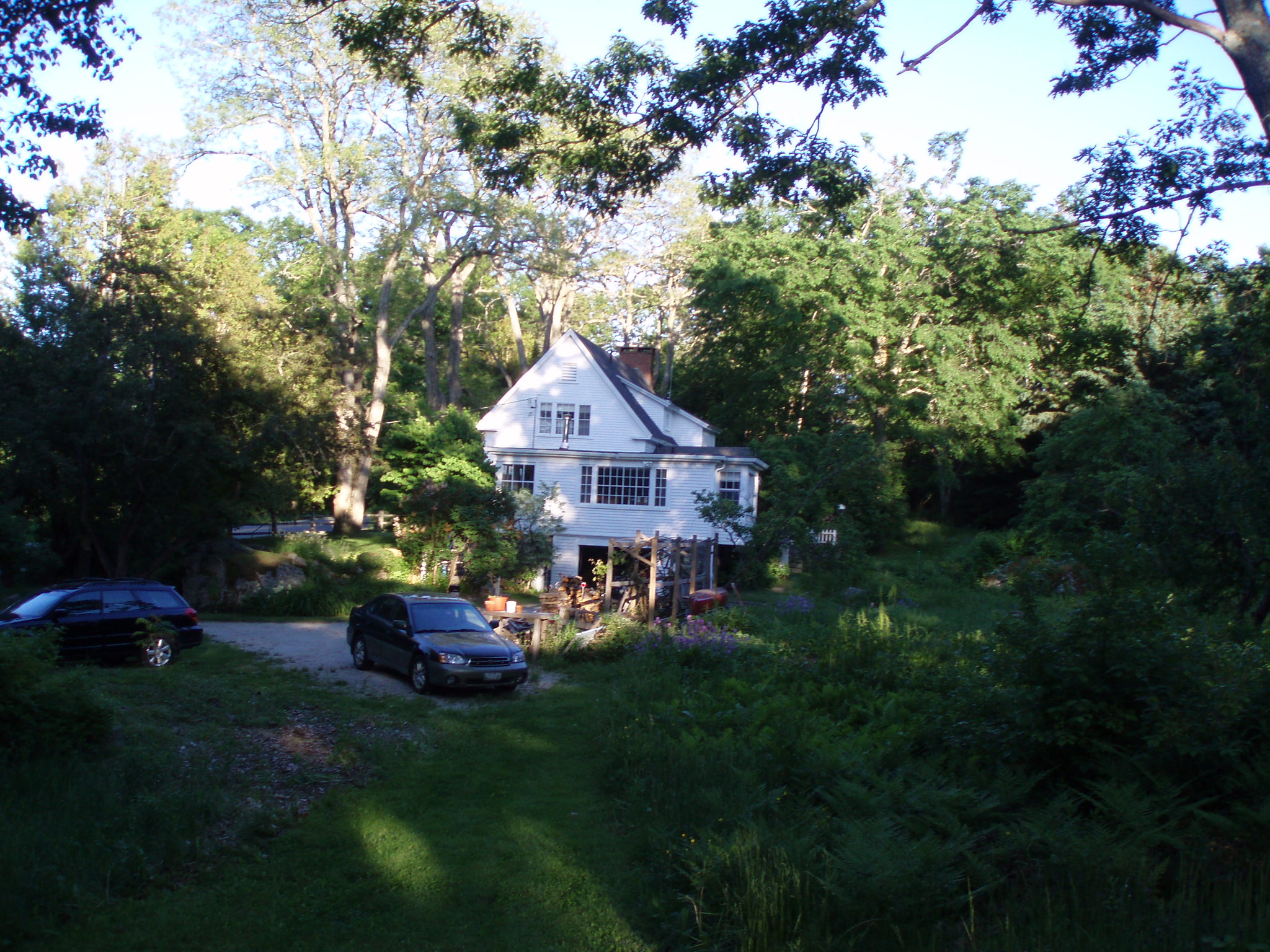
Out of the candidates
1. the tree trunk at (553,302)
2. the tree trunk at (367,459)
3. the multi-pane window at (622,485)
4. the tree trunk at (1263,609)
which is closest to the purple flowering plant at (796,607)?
the tree trunk at (1263,609)

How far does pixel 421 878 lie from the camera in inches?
282

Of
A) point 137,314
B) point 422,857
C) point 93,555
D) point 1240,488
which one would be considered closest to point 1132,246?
point 1240,488

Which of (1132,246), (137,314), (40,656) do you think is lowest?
(40,656)

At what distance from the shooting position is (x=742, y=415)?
4316cm

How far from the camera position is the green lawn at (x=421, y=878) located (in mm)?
6113

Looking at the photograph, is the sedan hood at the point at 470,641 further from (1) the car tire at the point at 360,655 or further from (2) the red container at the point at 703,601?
(2) the red container at the point at 703,601

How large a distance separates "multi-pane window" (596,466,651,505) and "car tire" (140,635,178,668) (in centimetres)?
1834

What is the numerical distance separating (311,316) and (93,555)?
917 centimetres

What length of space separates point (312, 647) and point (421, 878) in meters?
13.2

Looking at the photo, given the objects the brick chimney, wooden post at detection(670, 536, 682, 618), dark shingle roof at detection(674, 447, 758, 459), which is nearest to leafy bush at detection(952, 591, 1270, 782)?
wooden post at detection(670, 536, 682, 618)

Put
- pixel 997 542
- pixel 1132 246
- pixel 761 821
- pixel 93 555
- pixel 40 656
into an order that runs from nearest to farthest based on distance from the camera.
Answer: pixel 761 821 < pixel 40 656 < pixel 1132 246 < pixel 93 555 < pixel 997 542

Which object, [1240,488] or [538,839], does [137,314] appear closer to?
[538,839]

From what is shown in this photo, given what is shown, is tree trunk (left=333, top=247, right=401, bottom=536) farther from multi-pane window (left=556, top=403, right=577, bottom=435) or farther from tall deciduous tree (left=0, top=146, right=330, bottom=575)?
tall deciduous tree (left=0, top=146, right=330, bottom=575)

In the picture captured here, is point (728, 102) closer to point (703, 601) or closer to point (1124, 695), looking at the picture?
point (1124, 695)
